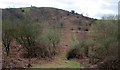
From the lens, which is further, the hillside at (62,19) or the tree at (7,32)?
the hillside at (62,19)

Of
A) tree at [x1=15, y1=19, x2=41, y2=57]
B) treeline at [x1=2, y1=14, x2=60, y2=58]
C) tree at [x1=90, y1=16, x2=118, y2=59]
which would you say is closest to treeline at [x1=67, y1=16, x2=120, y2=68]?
tree at [x1=90, y1=16, x2=118, y2=59]

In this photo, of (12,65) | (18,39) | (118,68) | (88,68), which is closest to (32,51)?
(18,39)

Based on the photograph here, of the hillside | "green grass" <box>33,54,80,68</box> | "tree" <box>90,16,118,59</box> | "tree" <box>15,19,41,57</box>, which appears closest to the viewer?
"tree" <box>90,16,118,59</box>

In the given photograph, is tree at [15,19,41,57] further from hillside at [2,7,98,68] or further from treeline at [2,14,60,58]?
hillside at [2,7,98,68]

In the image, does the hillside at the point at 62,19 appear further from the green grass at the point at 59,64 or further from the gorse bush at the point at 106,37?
the gorse bush at the point at 106,37

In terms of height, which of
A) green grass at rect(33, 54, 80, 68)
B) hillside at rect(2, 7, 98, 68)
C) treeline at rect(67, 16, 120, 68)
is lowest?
green grass at rect(33, 54, 80, 68)

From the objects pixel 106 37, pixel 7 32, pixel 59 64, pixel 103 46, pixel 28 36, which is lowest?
pixel 59 64

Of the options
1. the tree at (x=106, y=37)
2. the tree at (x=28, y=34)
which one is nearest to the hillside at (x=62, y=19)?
the tree at (x=28, y=34)

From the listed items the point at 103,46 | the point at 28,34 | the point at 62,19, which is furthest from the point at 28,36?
the point at 62,19

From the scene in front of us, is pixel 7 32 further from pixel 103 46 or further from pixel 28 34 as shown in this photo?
pixel 103 46

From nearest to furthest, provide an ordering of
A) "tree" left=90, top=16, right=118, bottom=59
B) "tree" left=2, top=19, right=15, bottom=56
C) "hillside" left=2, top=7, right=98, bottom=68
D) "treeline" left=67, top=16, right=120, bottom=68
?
"treeline" left=67, top=16, right=120, bottom=68 → "tree" left=90, top=16, right=118, bottom=59 → "tree" left=2, top=19, right=15, bottom=56 → "hillside" left=2, top=7, right=98, bottom=68

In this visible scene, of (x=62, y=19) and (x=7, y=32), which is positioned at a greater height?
(x=62, y=19)

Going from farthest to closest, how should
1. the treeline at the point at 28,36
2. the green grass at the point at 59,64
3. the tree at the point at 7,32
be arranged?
the treeline at the point at 28,36 < the tree at the point at 7,32 < the green grass at the point at 59,64

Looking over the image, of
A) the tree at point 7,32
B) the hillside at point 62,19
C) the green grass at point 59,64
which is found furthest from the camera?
the hillside at point 62,19
